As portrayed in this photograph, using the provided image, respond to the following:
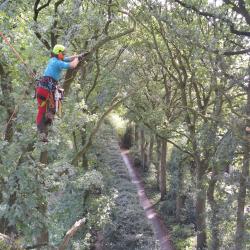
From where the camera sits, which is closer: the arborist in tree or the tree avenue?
the arborist in tree

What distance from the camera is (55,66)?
9.28 meters

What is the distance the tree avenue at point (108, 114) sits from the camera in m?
9.84

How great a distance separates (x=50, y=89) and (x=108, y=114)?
16.9 ft

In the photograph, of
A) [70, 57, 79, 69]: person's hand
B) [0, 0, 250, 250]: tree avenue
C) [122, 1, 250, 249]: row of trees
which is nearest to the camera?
[70, 57, 79, 69]: person's hand

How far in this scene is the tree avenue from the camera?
9836 mm

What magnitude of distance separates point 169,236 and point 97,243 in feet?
13.8

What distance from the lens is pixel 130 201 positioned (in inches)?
980

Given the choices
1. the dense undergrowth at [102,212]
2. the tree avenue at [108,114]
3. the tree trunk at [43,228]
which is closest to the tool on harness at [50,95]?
the tree avenue at [108,114]

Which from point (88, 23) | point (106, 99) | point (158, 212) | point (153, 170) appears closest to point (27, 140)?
point (88, 23)

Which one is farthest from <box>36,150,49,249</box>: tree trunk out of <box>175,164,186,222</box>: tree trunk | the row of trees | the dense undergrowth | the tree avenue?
<box>175,164,186,222</box>: tree trunk

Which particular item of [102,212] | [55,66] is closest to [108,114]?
[55,66]

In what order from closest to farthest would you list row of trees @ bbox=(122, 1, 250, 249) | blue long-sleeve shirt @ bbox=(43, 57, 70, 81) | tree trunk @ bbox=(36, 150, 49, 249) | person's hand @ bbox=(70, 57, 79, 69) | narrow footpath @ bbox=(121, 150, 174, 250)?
1. person's hand @ bbox=(70, 57, 79, 69)
2. blue long-sleeve shirt @ bbox=(43, 57, 70, 81)
3. tree trunk @ bbox=(36, 150, 49, 249)
4. row of trees @ bbox=(122, 1, 250, 249)
5. narrow footpath @ bbox=(121, 150, 174, 250)

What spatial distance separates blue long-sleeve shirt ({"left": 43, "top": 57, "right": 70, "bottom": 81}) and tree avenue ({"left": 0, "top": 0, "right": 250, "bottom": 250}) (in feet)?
2.28

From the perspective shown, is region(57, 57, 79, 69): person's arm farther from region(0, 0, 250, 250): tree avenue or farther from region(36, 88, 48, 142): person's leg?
region(0, 0, 250, 250): tree avenue
